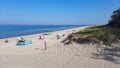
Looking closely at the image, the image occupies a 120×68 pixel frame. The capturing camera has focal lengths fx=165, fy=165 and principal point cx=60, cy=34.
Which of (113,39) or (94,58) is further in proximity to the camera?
(113,39)

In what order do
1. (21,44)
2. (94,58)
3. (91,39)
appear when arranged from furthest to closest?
(21,44)
(91,39)
(94,58)

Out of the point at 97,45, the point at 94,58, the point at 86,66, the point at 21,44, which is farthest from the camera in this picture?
the point at 21,44

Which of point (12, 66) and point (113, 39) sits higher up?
point (113, 39)

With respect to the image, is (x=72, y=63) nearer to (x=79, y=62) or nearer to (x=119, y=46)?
(x=79, y=62)

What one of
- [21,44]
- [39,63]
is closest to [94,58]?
[39,63]

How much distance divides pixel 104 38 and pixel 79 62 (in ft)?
17.1

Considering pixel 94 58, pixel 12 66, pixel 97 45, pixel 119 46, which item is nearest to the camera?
pixel 12 66

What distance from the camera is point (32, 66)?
8.21 meters

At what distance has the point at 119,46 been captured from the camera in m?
11.4

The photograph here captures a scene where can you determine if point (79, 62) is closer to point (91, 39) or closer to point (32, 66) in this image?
point (32, 66)

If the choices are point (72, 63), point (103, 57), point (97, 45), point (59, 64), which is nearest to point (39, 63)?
point (59, 64)

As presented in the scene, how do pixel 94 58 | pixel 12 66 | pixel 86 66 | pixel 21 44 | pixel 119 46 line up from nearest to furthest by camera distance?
pixel 86 66 < pixel 12 66 < pixel 94 58 < pixel 119 46 < pixel 21 44

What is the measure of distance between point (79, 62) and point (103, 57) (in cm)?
157

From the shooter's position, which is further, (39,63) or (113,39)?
(113,39)
